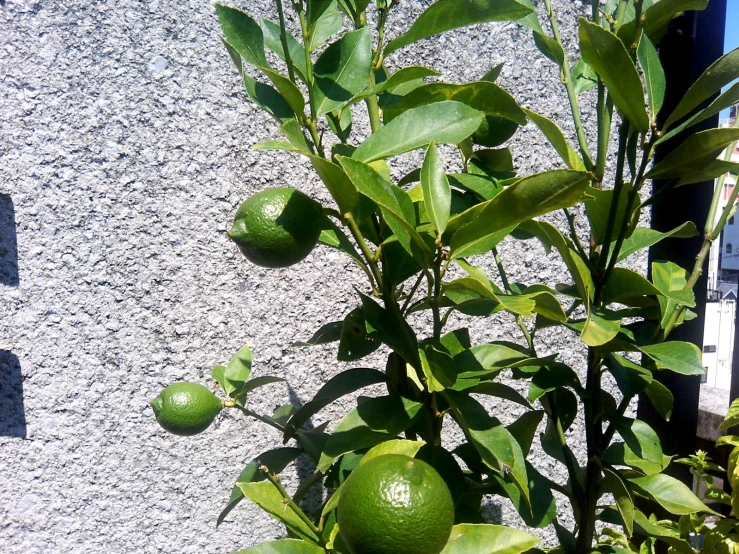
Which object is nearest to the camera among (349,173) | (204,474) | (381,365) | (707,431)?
(349,173)

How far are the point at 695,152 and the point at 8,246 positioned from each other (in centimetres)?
97

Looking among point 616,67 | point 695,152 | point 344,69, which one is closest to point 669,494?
point 695,152

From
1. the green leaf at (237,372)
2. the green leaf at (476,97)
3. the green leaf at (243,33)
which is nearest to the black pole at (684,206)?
the green leaf at (476,97)

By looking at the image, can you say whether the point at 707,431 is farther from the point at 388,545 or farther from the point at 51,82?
the point at 51,82

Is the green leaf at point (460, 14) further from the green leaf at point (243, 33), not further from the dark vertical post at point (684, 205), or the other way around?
the dark vertical post at point (684, 205)

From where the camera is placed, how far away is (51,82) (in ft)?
2.94

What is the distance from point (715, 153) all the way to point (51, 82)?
931 millimetres

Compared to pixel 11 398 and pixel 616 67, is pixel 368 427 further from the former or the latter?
pixel 11 398

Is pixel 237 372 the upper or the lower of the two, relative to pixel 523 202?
lower

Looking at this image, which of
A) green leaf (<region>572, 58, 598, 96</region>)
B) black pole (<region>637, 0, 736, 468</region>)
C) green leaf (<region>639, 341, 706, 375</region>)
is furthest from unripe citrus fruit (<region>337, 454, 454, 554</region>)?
black pole (<region>637, 0, 736, 468</region>)

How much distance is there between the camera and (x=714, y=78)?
550mm

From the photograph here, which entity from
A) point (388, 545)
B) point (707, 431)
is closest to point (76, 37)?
point (388, 545)

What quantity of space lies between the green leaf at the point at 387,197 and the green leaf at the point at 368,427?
A: 189 millimetres

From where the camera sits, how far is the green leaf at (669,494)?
0.75 meters
